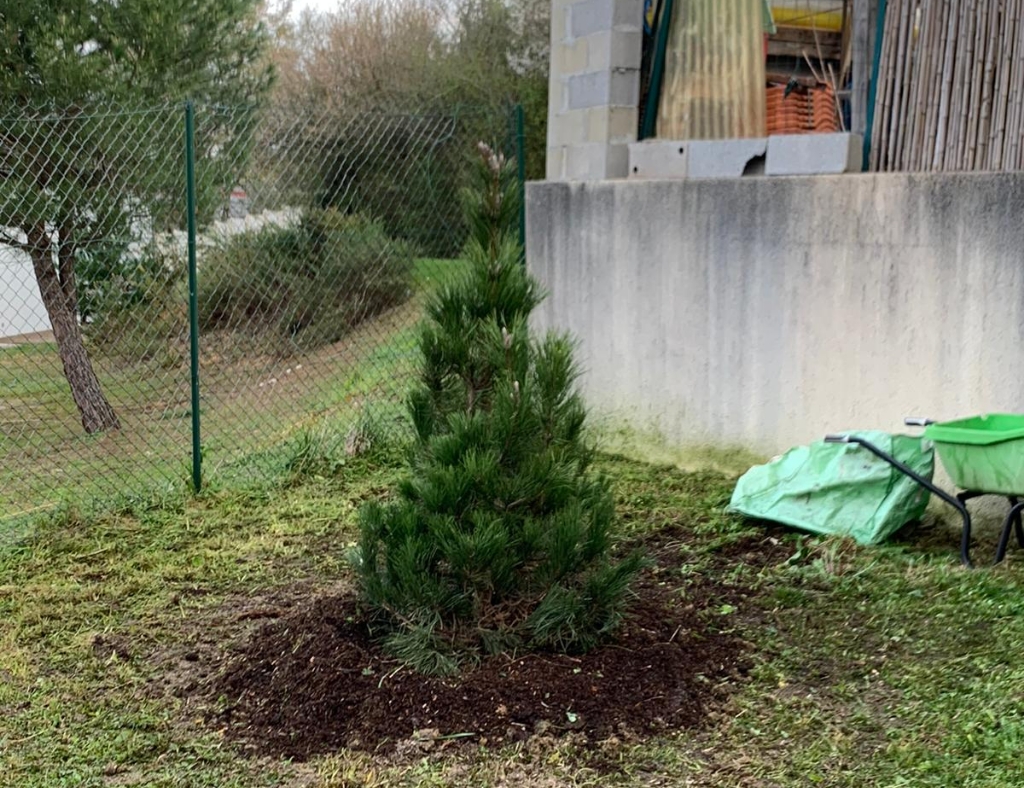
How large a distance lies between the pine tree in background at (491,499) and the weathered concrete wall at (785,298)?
228cm

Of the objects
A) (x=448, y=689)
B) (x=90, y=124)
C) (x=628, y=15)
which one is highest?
(x=628, y=15)

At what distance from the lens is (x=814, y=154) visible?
550cm

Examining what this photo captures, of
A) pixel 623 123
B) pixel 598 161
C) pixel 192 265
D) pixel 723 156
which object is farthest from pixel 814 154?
pixel 192 265

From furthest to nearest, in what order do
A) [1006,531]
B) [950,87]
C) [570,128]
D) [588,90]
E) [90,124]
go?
[90,124] < [570,128] < [588,90] < [950,87] < [1006,531]

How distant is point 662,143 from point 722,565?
2.89 m

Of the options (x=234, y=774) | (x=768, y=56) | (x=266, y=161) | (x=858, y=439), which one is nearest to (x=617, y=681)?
(x=234, y=774)

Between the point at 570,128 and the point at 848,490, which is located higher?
the point at 570,128

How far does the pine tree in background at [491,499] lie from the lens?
11.1 feet

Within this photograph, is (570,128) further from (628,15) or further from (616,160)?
(628,15)

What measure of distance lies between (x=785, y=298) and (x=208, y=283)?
6.01 metres

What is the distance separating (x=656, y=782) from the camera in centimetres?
286

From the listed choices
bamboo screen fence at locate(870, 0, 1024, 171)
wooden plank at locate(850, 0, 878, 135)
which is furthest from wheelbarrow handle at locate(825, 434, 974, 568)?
wooden plank at locate(850, 0, 878, 135)

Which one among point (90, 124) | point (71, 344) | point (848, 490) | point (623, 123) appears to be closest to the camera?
point (848, 490)

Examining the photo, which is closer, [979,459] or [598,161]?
[979,459]
